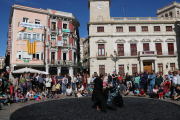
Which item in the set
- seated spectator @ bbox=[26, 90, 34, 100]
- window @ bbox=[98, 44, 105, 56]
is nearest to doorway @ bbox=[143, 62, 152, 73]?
window @ bbox=[98, 44, 105, 56]

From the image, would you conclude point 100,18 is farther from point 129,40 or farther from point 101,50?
point 129,40

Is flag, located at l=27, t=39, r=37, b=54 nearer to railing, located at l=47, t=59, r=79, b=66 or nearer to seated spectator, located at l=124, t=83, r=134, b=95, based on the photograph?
railing, located at l=47, t=59, r=79, b=66

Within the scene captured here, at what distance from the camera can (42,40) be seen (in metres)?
29.8

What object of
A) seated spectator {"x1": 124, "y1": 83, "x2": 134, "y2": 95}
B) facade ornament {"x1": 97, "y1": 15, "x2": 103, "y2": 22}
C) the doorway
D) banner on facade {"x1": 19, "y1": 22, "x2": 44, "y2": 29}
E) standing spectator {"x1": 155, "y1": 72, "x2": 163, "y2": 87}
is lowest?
seated spectator {"x1": 124, "y1": 83, "x2": 134, "y2": 95}

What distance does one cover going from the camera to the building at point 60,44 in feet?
101

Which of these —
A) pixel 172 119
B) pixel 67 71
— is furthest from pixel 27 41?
pixel 172 119

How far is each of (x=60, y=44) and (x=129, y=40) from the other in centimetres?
1429

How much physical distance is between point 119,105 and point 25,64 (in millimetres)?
23958

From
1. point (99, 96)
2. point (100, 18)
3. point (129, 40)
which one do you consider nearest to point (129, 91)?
point (99, 96)

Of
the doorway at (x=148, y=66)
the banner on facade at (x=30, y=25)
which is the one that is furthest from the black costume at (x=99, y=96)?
the banner on facade at (x=30, y=25)

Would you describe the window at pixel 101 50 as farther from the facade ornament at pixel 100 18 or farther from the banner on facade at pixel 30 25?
the banner on facade at pixel 30 25

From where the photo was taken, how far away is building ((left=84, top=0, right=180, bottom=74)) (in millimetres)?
29797

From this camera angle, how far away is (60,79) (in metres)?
14.1

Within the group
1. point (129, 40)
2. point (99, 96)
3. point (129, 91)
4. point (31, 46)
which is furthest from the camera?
→ point (129, 40)
